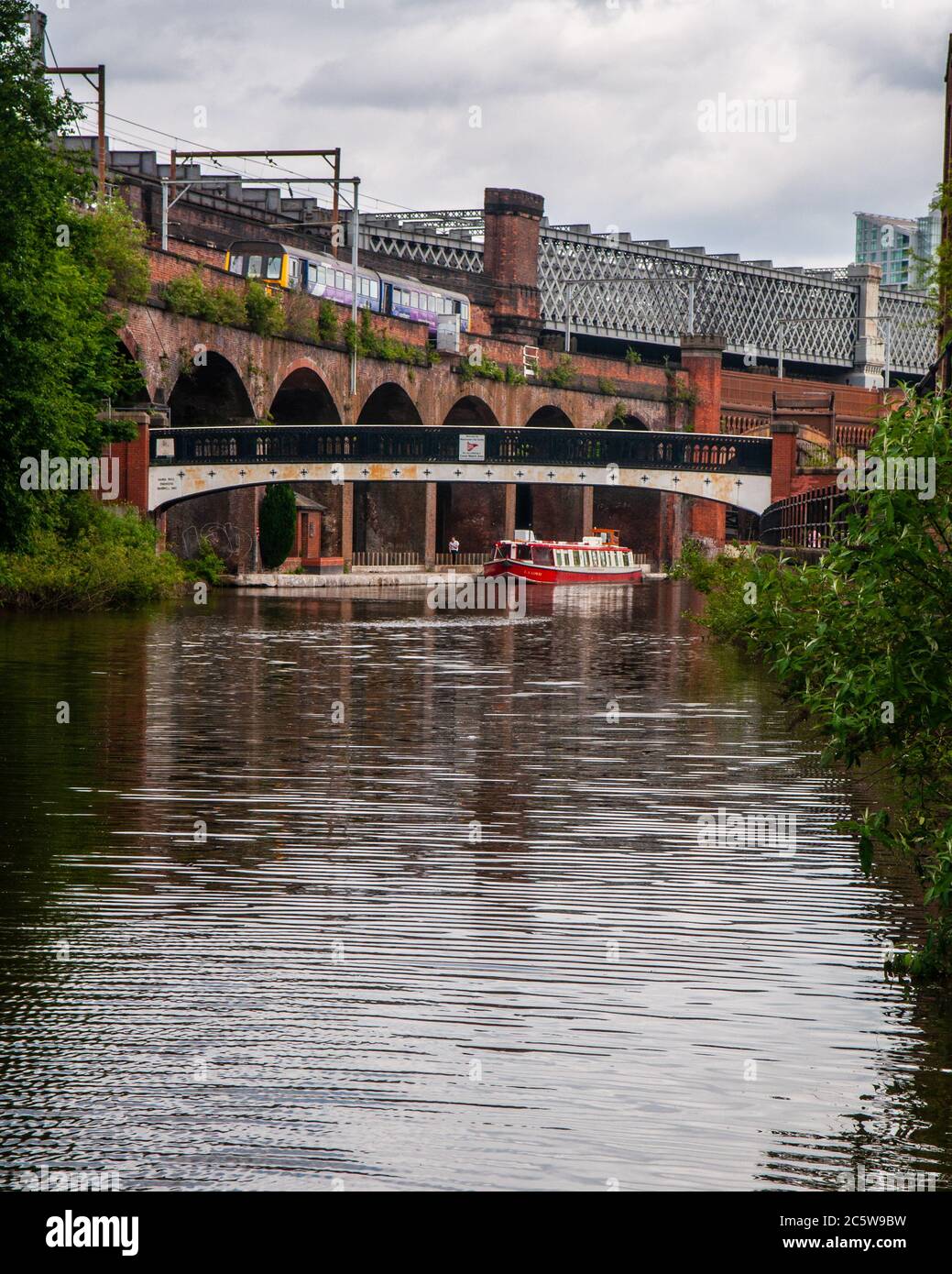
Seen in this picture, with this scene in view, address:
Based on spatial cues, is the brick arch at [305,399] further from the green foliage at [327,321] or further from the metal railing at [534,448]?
the metal railing at [534,448]

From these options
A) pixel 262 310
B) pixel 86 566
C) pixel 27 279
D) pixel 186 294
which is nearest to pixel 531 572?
pixel 262 310

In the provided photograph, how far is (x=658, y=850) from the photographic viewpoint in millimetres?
9344

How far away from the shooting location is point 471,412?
68750 mm

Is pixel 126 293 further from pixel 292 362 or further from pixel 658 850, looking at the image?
pixel 658 850

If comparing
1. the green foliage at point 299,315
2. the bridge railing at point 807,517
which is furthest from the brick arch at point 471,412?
the bridge railing at point 807,517

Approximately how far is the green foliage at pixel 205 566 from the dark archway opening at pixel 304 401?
9017mm

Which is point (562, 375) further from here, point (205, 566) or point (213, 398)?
point (205, 566)

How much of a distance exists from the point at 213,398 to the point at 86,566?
1855cm

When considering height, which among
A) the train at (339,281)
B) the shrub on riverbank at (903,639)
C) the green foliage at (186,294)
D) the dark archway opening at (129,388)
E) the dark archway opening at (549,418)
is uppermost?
the train at (339,281)

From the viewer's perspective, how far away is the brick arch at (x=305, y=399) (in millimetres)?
54344

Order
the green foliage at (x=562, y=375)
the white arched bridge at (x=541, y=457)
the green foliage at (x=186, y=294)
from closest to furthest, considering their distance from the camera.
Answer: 1. the green foliage at (x=186, y=294)
2. the white arched bridge at (x=541, y=457)
3. the green foliage at (x=562, y=375)

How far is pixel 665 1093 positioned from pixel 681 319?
85005mm

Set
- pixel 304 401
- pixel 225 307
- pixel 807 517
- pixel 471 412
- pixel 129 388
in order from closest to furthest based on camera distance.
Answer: pixel 807 517, pixel 129 388, pixel 225 307, pixel 304 401, pixel 471 412

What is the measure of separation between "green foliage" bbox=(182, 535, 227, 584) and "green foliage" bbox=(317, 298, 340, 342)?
10.3 meters
